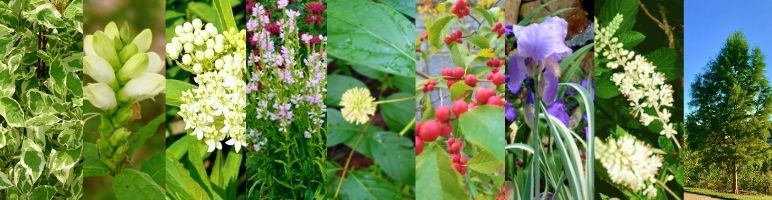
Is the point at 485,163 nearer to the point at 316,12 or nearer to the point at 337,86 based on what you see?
the point at 337,86

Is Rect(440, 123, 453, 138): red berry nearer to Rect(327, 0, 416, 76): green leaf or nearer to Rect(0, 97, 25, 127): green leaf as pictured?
Rect(327, 0, 416, 76): green leaf

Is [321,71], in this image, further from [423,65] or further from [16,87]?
[16,87]

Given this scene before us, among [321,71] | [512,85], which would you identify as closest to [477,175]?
[512,85]

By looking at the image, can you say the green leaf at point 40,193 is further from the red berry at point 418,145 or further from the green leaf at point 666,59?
the green leaf at point 666,59

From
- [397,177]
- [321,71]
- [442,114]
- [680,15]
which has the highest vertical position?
[680,15]

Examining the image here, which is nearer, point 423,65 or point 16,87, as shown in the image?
point 16,87

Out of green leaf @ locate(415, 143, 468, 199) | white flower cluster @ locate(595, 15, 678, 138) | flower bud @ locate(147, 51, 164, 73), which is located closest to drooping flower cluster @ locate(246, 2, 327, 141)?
flower bud @ locate(147, 51, 164, 73)
